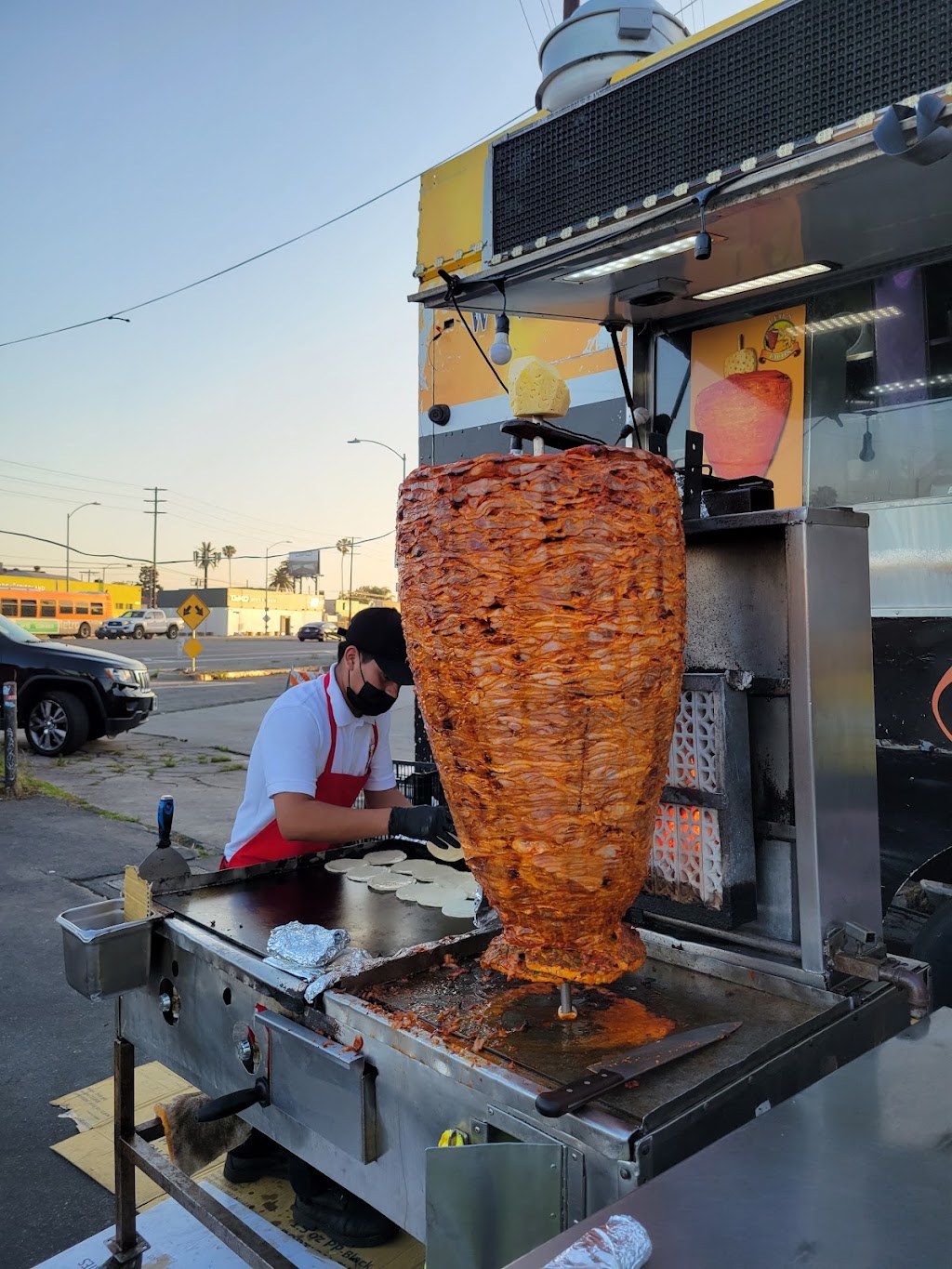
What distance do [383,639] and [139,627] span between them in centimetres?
4917

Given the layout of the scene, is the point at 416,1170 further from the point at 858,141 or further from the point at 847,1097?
the point at 858,141

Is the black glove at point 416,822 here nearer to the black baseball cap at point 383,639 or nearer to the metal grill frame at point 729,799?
the black baseball cap at point 383,639

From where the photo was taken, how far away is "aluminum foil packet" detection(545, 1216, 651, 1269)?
0.95 metres

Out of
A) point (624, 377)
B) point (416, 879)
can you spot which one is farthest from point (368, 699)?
point (624, 377)

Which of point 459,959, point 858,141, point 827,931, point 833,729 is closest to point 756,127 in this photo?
Result: point 858,141

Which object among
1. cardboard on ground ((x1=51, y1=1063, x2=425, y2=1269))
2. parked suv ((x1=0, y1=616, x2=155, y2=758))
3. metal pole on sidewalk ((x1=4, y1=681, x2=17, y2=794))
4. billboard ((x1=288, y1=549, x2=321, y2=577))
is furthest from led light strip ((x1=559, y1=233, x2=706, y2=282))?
billboard ((x1=288, y1=549, x2=321, y2=577))

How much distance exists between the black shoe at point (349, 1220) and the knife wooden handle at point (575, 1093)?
66.4 inches

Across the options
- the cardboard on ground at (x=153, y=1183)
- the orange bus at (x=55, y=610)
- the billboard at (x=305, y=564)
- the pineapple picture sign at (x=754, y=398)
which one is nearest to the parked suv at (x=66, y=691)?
the cardboard on ground at (x=153, y=1183)

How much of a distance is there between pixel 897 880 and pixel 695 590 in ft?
5.83

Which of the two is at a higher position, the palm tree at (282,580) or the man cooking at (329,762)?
the palm tree at (282,580)

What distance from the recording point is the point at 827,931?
171 centimetres

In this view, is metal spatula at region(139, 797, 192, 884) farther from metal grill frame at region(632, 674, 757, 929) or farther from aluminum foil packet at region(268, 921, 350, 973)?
metal grill frame at region(632, 674, 757, 929)

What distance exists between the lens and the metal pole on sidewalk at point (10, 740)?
9102 mm

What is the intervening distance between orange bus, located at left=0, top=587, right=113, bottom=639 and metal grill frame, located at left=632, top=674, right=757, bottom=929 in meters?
45.4
